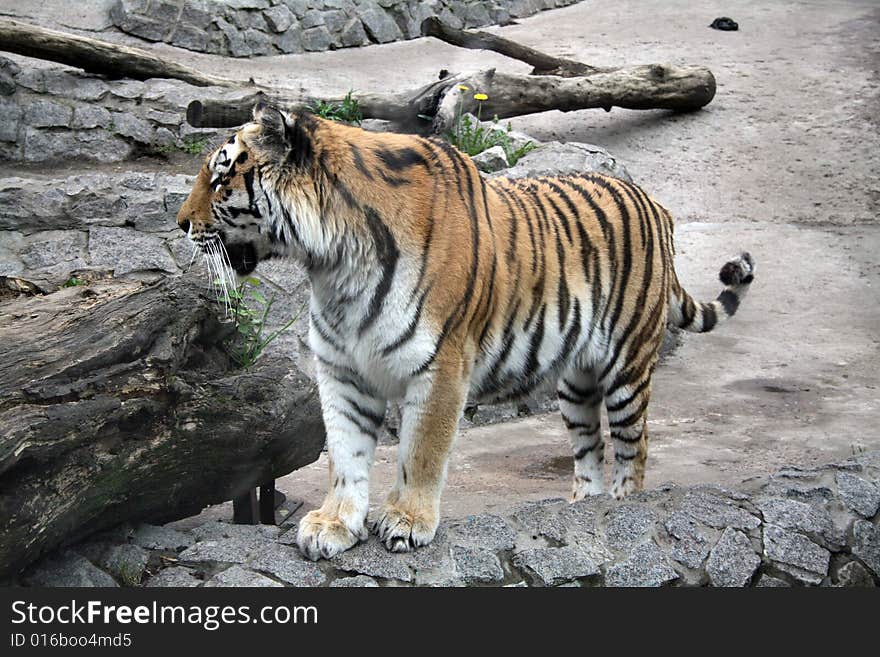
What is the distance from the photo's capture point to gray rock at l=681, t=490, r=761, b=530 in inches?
147

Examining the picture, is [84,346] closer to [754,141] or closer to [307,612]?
[307,612]

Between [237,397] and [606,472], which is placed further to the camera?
[606,472]

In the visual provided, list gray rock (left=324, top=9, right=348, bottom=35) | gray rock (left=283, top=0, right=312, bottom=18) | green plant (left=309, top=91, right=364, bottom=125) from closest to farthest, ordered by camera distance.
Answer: green plant (left=309, top=91, right=364, bottom=125) → gray rock (left=283, top=0, right=312, bottom=18) → gray rock (left=324, top=9, right=348, bottom=35)

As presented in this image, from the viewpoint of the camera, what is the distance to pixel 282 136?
325 centimetres

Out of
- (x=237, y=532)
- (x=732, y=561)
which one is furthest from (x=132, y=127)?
(x=732, y=561)

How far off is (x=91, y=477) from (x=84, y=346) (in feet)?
1.43

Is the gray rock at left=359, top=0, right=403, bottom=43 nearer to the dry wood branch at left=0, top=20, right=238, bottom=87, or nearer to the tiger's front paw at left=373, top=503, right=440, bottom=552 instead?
the dry wood branch at left=0, top=20, right=238, bottom=87

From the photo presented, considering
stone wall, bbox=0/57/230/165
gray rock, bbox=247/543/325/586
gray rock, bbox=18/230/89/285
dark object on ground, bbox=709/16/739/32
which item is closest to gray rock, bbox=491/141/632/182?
stone wall, bbox=0/57/230/165

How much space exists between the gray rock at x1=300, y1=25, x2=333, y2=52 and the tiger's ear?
8.31m

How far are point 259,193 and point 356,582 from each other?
1.27 m

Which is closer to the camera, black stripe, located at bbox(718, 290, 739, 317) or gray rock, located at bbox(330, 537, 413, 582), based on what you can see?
gray rock, located at bbox(330, 537, 413, 582)

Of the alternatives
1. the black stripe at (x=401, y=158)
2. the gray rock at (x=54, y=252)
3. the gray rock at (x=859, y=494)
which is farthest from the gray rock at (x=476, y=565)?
the gray rock at (x=54, y=252)

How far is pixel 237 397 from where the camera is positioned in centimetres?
379

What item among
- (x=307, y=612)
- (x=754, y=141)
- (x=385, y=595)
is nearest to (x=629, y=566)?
(x=385, y=595)
